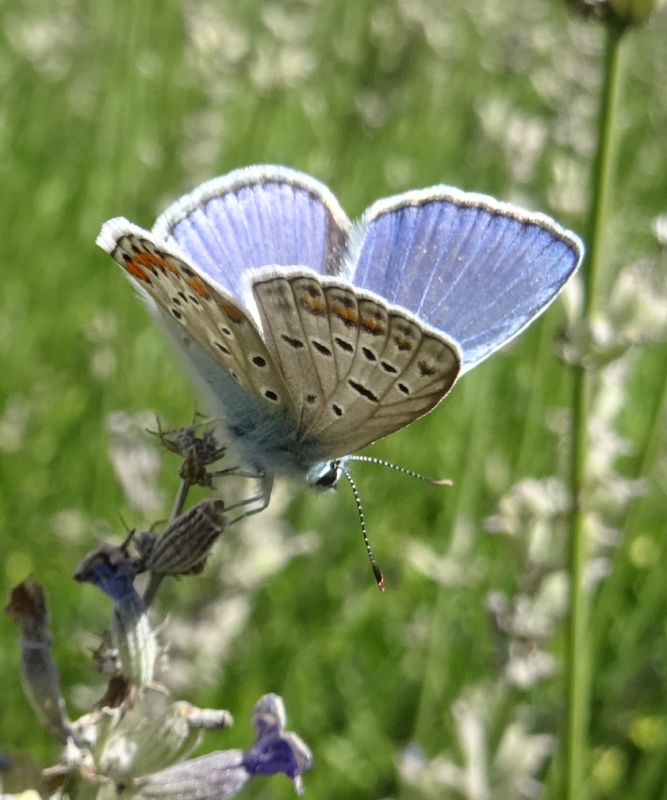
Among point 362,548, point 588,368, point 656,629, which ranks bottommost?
point 656,629

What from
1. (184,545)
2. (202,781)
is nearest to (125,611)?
(184,545)

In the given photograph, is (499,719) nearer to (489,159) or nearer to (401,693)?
(401,693)

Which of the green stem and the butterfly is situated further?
the green stem

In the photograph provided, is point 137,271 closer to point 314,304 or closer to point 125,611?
→ point 314,304

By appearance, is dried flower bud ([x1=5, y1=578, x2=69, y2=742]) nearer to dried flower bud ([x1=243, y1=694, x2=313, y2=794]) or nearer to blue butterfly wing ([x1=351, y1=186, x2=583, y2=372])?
dried flower bud ([x1=243, y1=694, x2=313, y2=794])

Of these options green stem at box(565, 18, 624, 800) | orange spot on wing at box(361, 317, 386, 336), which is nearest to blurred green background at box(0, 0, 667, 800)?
green stem at box(565, 18, 624, 800)

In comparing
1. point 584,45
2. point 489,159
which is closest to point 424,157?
point 584,45
